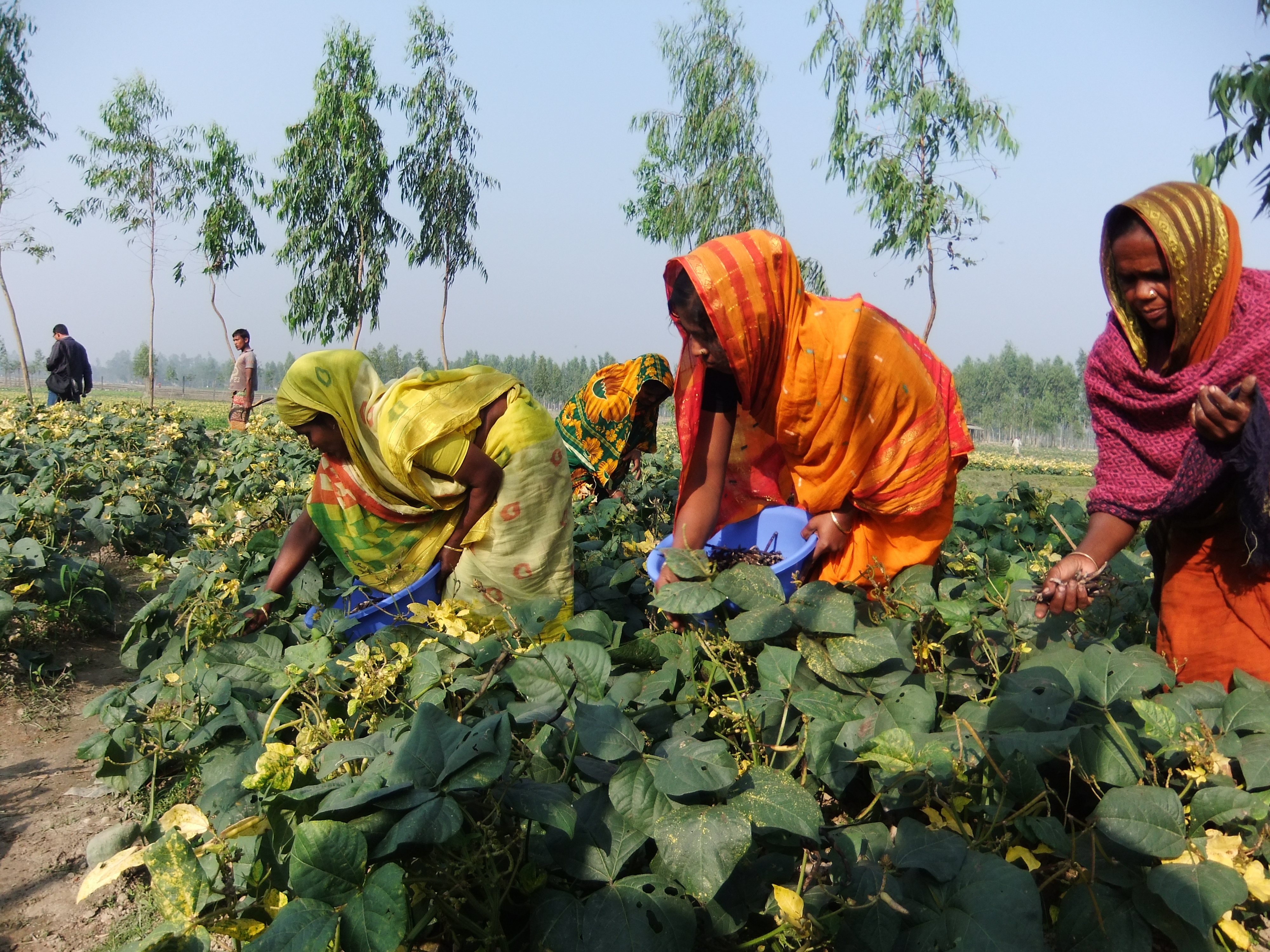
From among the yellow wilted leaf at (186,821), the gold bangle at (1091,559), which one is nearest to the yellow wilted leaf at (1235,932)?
the gold bangle at (1091,559)

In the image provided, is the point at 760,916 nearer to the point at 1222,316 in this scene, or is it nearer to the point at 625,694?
the point at 625,694

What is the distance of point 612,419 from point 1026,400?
7524 centimetres

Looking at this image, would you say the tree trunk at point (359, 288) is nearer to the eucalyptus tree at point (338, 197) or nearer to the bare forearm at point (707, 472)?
the eucalyptus tree at point (338, 197)

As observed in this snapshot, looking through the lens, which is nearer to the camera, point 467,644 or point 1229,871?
point 1229,871

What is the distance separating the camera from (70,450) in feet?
17.7

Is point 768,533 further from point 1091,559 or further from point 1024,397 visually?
point 1024,397

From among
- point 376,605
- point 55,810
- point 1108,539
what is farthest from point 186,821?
point 1108,539

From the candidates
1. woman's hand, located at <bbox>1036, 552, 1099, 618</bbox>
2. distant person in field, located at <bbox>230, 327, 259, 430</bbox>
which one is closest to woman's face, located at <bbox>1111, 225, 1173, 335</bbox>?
woman's hand, located at <bbox>1036, 552, 1099, 618</bbox>

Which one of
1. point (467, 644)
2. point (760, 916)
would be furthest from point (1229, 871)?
point (467, 644)

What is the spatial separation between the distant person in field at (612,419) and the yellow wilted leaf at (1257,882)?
148 inches

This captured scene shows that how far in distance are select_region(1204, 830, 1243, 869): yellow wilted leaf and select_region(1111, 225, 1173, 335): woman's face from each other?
3.78 ft

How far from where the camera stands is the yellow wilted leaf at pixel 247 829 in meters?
1.26

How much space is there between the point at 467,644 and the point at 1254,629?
1909mm

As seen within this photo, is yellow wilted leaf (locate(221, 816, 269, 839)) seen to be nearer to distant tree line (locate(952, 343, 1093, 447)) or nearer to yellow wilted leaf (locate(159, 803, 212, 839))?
yellow wilted leaf (locate(159, 803, 212, 839))
